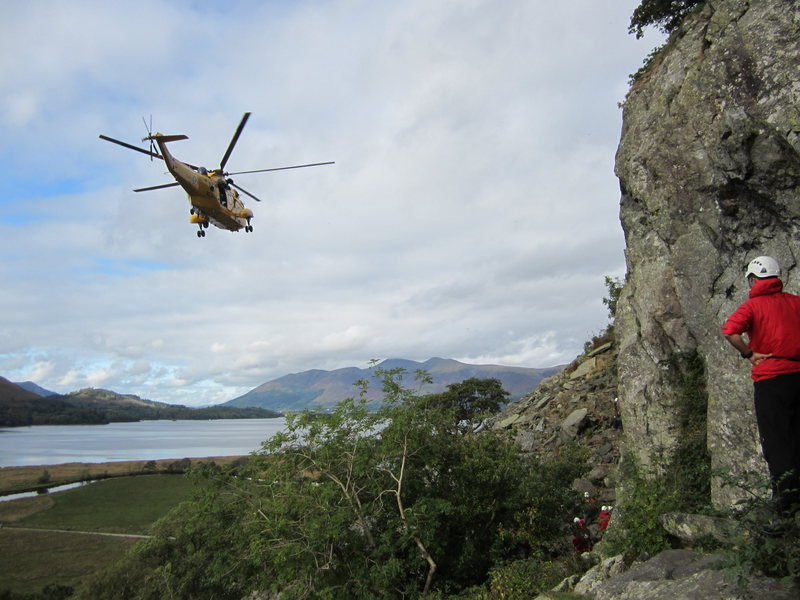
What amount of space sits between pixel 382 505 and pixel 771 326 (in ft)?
28.9

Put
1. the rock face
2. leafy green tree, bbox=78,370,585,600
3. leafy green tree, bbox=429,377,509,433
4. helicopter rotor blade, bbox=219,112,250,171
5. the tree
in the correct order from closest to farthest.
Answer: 1. the rock face
2. leafy green tree, bbox=78,370,585,600
3. the tree
4. helicopter rotor blade, bbox=219,112,250,171
5. leafy green tree, bbox=429,377,509,433

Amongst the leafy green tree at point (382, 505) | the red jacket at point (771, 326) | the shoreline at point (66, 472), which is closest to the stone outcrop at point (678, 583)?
the red jacket at point (771, 326)

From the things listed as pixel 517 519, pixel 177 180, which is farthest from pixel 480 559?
pixel 177 180

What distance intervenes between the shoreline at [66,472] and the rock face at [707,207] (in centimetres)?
8358

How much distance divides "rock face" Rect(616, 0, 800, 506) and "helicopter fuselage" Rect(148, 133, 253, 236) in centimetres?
1686

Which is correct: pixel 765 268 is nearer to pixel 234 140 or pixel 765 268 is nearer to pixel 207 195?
pixel 207 195

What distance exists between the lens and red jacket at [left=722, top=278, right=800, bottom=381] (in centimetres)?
604

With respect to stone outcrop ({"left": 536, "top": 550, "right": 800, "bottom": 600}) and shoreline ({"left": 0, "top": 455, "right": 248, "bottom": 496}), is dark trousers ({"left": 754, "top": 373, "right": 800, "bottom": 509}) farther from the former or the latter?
shoreline ({"left": 0, "top": 455, "right": 248, "bottom": 496})

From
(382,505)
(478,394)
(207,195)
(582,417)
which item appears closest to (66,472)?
(478,394)

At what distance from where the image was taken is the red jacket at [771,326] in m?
6.04

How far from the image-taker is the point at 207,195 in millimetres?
24797

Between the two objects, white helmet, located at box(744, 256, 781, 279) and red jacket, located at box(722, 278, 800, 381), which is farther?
white helmet, located at box(744, 256, 781, 279)

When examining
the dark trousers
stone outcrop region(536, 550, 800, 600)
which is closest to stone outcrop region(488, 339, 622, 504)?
stone outcrop region(536, 550, 800, 600)

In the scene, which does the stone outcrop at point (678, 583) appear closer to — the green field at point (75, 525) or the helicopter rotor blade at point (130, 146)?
the helicopter rotor blade at point (130, 146)
